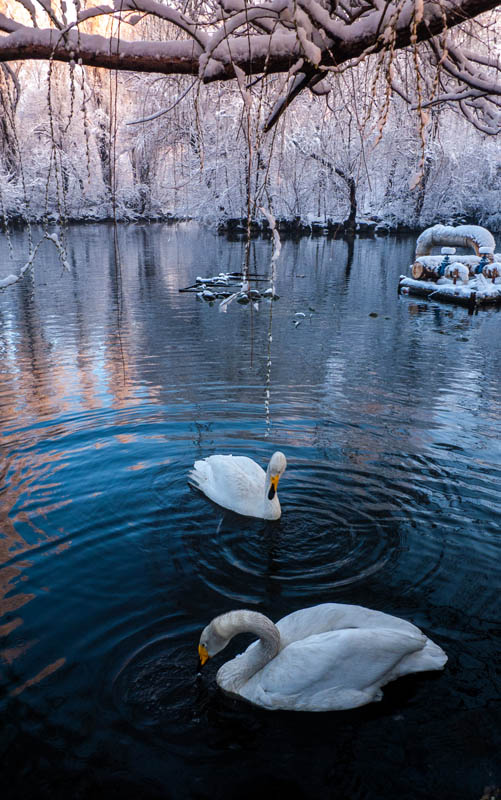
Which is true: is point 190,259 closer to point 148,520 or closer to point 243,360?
point 243,360

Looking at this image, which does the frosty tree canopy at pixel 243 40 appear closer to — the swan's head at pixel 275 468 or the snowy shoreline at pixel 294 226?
the swan's head at pixel 275 468

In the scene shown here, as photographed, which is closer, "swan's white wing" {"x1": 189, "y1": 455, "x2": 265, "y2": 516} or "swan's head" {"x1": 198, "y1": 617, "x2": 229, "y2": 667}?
"swan's head" {"x1": 198, "y1": 617, "x2": 229, "y2": 667}

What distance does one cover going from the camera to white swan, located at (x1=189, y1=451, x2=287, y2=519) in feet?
17.9

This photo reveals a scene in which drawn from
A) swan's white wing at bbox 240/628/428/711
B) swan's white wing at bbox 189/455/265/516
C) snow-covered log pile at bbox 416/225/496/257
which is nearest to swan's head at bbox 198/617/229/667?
swan's white wing at bbox 240/628/428/711

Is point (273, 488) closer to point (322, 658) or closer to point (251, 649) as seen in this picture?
point (251, 649)

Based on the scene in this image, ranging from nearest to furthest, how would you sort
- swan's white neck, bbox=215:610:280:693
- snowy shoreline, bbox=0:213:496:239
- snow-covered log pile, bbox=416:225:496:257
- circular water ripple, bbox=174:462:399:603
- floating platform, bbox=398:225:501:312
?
swan's white neck, bbox=215:610:280:693 → circular water ripple, bbox=174:462:399:603 → floating platform, bbox=398:225:501:312 → snow-covered log pile, bbox=416:225:496:257 → snowy shoreline, bbox=0:213:496:239


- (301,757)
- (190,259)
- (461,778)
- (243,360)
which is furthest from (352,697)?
(190,259)

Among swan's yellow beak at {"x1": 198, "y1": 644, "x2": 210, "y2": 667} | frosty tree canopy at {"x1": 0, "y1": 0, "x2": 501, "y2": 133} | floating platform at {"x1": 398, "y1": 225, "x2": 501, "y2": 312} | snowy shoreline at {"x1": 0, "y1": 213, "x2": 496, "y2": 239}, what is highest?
snowy shoreline at {"x1": 0, "y1": 213, "x2": 496, "y2": 239}

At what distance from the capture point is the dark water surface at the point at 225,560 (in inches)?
125

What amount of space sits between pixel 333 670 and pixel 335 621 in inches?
13.7

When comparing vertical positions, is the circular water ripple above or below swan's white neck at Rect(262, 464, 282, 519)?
below

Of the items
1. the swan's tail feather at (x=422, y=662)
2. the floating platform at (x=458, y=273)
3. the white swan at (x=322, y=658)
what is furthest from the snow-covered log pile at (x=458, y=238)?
the white swan at (x=322, y=658)

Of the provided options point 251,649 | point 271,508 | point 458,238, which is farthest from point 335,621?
point 458,238

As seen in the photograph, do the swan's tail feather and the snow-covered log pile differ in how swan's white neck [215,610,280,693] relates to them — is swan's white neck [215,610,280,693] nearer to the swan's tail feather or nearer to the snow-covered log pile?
the swan's tail feather
